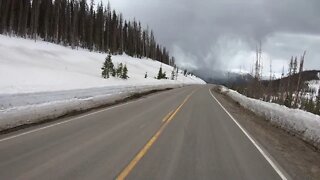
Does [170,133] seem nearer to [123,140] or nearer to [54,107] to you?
[123,140]

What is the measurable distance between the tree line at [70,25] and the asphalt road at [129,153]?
70.1 meters

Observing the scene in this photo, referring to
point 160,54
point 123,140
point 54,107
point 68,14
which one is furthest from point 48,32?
point 160,54

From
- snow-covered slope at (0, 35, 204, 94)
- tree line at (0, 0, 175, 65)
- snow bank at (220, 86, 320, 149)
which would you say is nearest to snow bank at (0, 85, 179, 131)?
snow-covered slope at (0, 35, 204, 94)

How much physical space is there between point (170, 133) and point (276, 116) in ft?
23.2

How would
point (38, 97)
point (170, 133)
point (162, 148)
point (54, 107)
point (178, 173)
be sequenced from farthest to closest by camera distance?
point (54, 107)
point (38, 97)
point (170, 133)
point (162, 148)
point (178, 173)

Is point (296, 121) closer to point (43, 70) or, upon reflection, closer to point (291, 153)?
point (291, 153)

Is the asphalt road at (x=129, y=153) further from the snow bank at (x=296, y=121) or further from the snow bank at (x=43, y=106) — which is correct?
the snow bank at (x=296, y=121)

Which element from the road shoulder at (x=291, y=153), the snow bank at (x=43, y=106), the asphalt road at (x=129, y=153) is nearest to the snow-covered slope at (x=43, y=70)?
the snow bank at (x=43, y=106)

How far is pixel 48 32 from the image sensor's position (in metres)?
92.2

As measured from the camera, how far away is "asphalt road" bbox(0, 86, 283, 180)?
7.34m

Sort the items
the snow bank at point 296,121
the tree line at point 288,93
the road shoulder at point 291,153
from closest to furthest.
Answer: the road shoulder at point 291,153
the snow bank at point 296,121
the tree line at point 288,93

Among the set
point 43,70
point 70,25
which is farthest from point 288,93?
point 70,25

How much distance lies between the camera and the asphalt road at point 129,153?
734cm

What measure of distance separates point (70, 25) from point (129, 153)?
303ft
